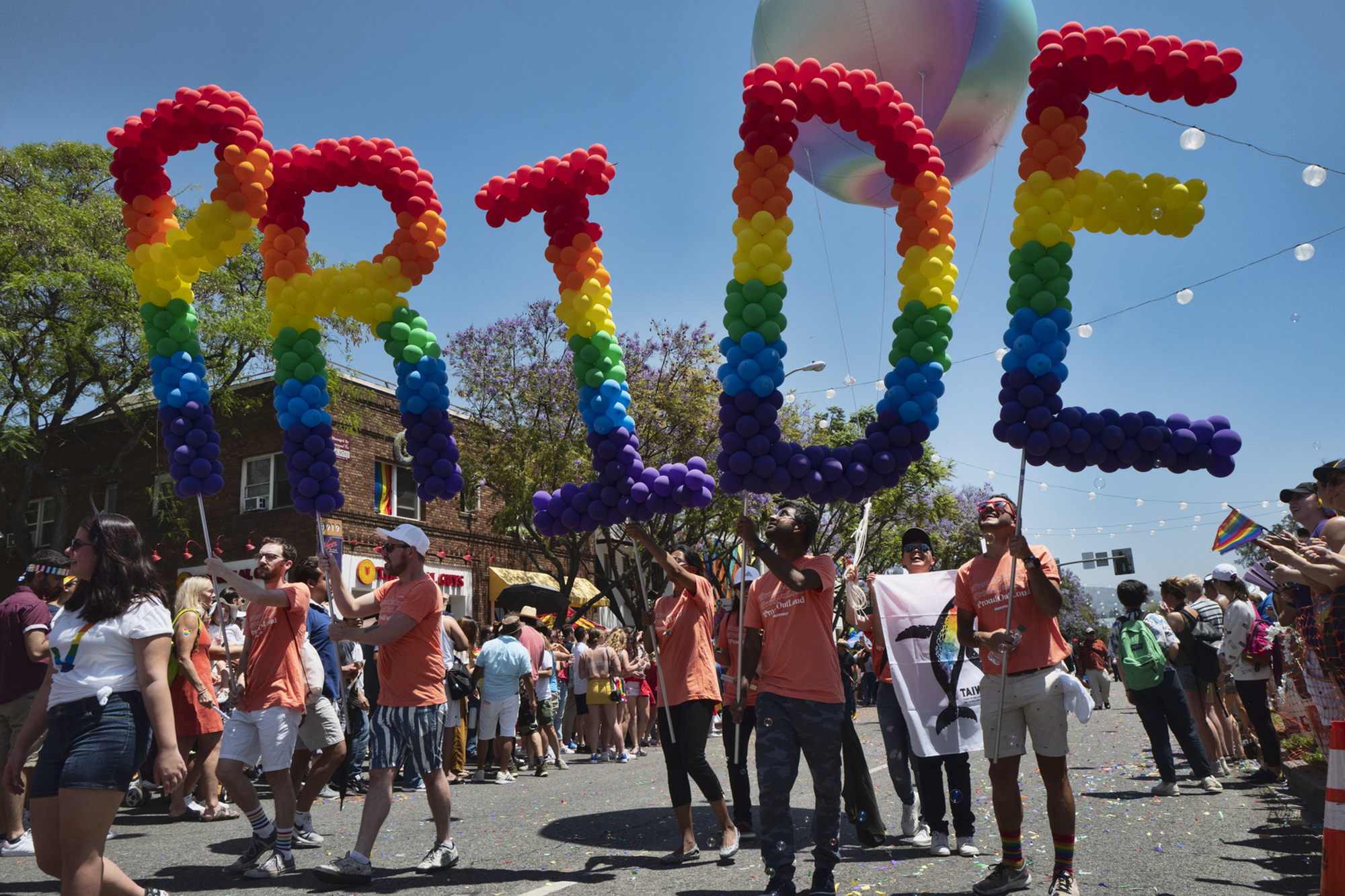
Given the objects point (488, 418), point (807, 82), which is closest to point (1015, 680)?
point (807, 82)

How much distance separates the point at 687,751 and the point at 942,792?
65.2 inches

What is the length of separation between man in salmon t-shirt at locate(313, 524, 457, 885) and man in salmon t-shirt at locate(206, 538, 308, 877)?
0.52 meters

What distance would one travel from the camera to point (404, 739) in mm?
5230

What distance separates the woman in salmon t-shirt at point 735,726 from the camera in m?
6.12

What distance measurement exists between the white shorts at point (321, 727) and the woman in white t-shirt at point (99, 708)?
8.16 feet

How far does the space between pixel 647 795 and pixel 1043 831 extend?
3628mm

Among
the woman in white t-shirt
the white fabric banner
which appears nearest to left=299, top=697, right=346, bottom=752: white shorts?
the woman in white t-shirt

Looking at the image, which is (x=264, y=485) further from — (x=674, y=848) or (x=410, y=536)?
(x=674, y=848)

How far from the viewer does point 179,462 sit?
5.79 meters

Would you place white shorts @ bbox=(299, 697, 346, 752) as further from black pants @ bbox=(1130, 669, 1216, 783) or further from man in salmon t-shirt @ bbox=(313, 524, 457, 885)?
black pants @ bbox=(1130, 669, 1216, 783)

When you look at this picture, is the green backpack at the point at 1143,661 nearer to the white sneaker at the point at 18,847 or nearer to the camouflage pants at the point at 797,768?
the camouflage pants at the point at 797,768

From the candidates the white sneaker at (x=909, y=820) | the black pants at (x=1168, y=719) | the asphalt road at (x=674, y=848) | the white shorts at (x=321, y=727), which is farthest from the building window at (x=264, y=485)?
the black pants at (x=1168, y=719)

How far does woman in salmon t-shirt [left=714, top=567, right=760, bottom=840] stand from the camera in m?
6.12

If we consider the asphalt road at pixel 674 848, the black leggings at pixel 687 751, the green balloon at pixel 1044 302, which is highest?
the green balloon at pixel 1044 302
